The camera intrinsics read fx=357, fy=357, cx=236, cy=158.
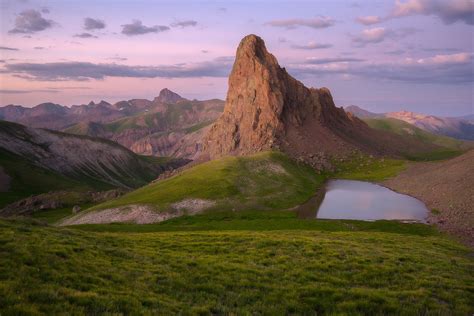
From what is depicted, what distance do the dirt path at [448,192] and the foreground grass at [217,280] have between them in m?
32.7

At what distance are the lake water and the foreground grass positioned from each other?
4832 centimetres

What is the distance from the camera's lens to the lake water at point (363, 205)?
265 ft

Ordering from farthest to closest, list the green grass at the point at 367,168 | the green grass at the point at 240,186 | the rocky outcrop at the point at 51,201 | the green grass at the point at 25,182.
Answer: the green grass at the point at 25,182
the green grass at the point at 367,168
the rocky outcrop at the point at 51,201
the green grass at the point at 240,186

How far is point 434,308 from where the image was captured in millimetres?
19578

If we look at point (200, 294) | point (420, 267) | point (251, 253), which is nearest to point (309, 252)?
point (251, 253)

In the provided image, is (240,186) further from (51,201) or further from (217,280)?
(217,280)

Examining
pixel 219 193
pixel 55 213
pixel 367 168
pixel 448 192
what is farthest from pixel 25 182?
pixel 448 192

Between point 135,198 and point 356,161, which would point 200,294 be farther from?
point 356,161

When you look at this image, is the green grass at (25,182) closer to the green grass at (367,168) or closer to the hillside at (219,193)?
the hillside at (219,193)

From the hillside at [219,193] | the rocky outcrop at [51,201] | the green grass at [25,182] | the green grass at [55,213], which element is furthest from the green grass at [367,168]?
the green grass at [25,182]

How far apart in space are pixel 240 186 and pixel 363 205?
116 feet

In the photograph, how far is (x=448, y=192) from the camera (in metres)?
91.7

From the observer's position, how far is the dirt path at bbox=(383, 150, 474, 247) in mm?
65188

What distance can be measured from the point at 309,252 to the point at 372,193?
88.2m
